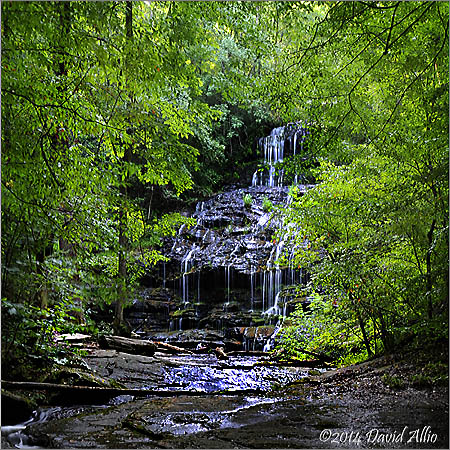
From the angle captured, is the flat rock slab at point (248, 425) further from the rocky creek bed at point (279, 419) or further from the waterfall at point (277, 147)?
the waterfall at point (277, 147)

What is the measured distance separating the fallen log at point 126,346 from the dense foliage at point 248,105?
9.87 ft

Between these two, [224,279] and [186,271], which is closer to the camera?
[224,279]

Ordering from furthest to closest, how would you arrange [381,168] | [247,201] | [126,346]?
[247,201]
[126,346]
[381,168]

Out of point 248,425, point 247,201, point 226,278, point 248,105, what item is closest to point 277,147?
point 247,201

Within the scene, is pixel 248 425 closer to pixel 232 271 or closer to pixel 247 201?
pixel 232 271

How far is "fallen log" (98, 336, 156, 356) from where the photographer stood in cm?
759

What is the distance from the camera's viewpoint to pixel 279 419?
132 inches

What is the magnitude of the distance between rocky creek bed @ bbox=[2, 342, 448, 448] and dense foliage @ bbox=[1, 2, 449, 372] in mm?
742

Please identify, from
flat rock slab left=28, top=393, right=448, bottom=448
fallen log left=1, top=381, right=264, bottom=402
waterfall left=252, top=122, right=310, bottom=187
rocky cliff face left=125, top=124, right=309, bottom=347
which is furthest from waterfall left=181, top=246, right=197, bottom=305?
flat rock slab left=28, top=393, right=448, bottom=448

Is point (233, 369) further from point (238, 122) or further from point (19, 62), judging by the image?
point (238, 122)

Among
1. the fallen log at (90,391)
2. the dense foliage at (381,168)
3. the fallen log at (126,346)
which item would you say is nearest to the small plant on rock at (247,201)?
the fallen log at (126,346)

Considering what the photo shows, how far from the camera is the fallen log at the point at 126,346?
759 centimetres

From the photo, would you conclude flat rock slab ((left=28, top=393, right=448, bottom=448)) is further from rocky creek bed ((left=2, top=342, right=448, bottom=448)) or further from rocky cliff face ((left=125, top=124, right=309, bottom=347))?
rocky cliff face ((left=125, top=124, right=309, bottom=347))

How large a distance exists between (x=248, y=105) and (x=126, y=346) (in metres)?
5.40
